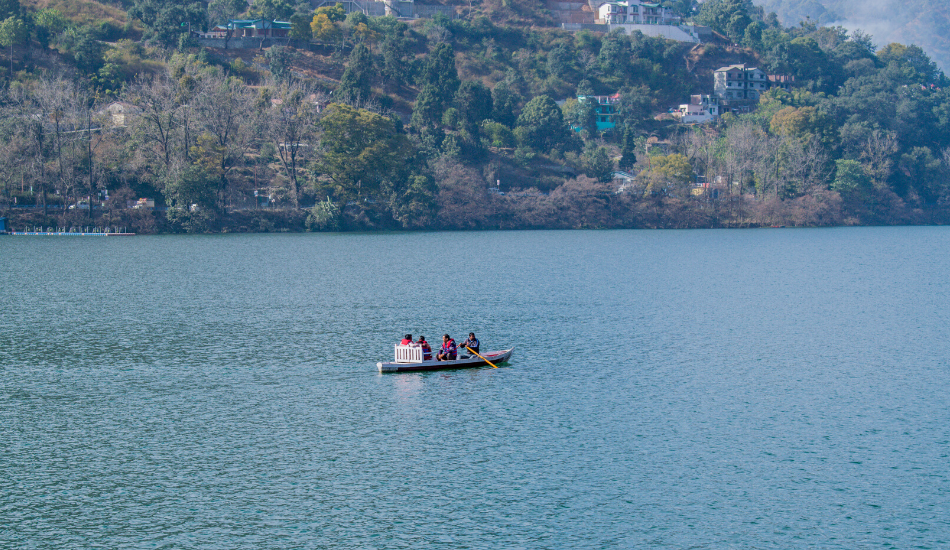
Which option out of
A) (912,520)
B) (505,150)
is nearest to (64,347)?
(912,520)

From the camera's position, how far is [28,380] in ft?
135

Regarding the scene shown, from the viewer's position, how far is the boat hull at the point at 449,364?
4303 centimetres

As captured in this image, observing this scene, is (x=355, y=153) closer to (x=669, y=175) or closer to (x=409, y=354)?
(x=669, y=175)

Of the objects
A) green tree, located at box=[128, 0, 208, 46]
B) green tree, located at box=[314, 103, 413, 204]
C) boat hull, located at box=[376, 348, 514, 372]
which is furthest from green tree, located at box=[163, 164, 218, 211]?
boat hull, located at box=[376, 348, 514, 372]

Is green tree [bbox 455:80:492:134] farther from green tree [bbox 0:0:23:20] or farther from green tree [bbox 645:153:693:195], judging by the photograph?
green tree [bbox 0:0:23:20]

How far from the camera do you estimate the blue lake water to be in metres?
25.2

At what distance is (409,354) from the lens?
43250 mm

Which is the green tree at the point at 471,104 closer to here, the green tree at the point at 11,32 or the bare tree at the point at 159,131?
the bare tree at the point at 159,131

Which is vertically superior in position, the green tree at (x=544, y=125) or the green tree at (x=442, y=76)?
the green tree at (x=442, y=76)

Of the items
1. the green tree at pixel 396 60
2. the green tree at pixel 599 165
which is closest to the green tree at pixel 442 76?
the green tree at pixel 396 60

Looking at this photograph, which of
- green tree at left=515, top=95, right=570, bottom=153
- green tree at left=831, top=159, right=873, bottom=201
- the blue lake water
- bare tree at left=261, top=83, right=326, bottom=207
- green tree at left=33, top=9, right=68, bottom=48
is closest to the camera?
the blue lake water

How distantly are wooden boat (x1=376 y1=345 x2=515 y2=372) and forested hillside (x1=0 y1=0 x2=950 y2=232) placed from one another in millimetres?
93629

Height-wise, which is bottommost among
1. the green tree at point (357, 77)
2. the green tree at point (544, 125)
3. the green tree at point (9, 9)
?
the green tree at point (544, 125)

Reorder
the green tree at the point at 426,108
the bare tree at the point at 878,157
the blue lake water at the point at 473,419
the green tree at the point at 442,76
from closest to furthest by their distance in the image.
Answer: the blue lake water at the point at 473,419
the green tree at the point at 426,108
the green tree at the point at 442,76
the bare tree at the point at 878,157
